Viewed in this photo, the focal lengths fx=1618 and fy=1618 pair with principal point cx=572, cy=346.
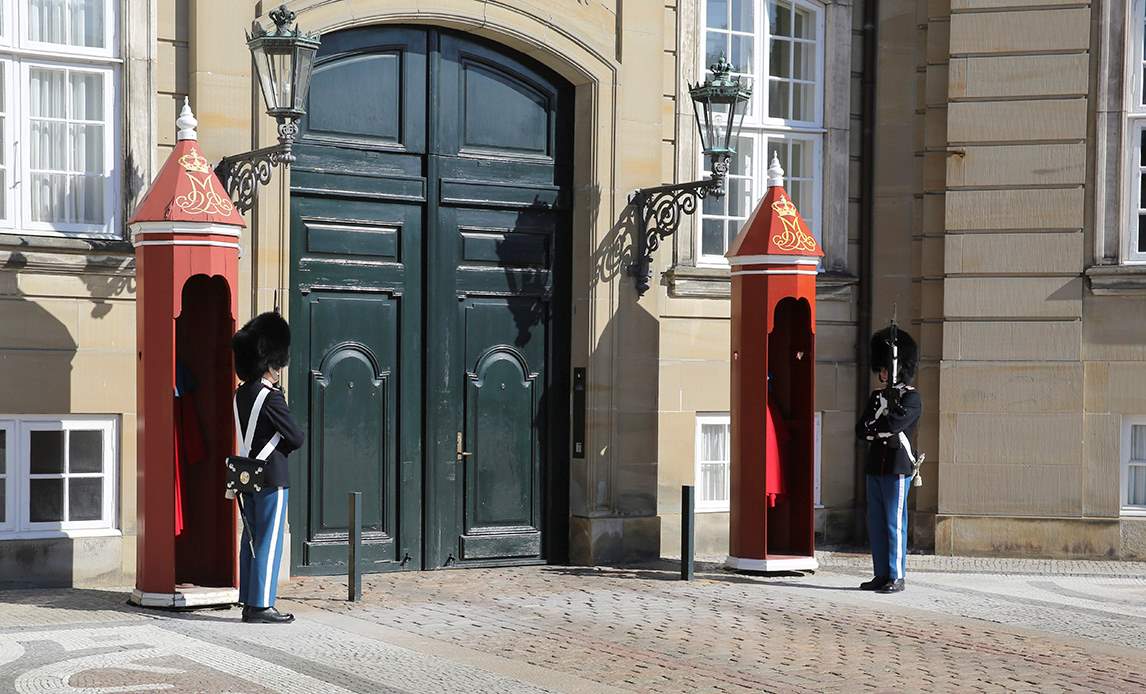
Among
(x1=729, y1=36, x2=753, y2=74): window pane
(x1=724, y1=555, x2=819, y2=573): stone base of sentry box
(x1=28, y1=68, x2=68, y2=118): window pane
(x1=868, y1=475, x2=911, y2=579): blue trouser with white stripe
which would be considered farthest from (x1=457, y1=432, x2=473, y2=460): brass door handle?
(x1=729, y1=36, x2=753, y2=74): window pane

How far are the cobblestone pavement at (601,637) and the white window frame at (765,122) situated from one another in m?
3.38

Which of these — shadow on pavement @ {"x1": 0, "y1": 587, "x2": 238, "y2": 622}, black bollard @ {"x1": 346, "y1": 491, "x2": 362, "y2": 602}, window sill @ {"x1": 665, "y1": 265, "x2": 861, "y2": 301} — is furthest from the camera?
window sill @ {"x1": 665, "y1": 265, "x2": 861, "y2": 301}

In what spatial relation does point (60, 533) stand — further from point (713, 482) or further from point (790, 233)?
point (790, 233)

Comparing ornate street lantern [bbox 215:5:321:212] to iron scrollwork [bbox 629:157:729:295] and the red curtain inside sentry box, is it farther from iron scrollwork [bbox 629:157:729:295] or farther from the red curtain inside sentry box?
iron scrollwork [bbox 629:157:729:295]

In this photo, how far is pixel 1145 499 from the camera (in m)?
12.9

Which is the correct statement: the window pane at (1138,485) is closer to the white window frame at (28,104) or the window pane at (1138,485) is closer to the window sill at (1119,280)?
the window sill at (1119,280)

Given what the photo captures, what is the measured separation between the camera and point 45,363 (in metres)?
10.2

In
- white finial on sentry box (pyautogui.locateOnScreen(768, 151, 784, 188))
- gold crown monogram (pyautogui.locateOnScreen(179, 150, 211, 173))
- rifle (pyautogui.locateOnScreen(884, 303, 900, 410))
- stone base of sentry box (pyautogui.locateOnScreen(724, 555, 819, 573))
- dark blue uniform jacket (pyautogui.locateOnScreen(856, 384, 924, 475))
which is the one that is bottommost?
stone base of sentry box (pyautogui.locateOnScreen(724, 555, 819, 573))

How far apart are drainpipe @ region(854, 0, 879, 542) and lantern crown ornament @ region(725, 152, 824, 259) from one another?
2.02m

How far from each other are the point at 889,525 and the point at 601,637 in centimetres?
277

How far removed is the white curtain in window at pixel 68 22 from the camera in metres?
10.3

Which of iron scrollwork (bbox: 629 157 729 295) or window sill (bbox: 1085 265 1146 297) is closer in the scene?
iron scrollwork (bbox: 629 157 729 295)

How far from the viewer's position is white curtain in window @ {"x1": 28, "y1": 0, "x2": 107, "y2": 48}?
10.3 metres

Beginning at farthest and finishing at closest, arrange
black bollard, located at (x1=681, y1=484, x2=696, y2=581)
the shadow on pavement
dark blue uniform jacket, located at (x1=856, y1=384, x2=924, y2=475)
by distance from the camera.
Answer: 1. black bollard, located at (x1=681, y1=484, x2=696, y2=581)
2. dark blue uniform jacket, located at (x1=856, y1=384, x2=924, y2=475)
3. the shadow on pavement
